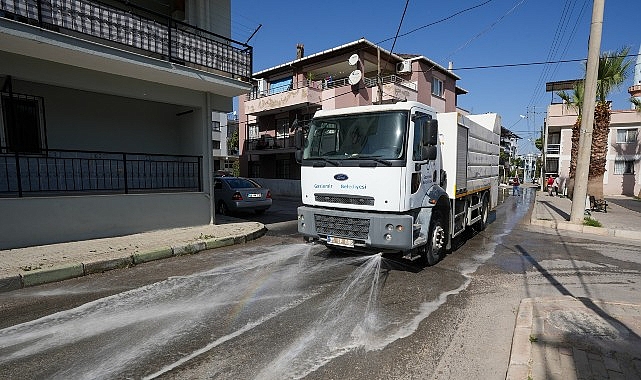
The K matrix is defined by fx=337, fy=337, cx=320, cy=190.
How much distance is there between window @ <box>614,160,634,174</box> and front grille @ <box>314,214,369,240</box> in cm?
3374

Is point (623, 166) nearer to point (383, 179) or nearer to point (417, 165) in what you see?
point (417, 165)

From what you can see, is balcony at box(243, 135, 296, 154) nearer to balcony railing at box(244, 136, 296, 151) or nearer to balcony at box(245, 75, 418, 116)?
balcony railing at box(244, 136, 296, 151)

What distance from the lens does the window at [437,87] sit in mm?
27172

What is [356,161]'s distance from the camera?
19.0 feet

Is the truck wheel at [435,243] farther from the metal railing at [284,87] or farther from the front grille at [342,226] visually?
the metal railing at [284,87]

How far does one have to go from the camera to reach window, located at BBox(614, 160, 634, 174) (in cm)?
2819

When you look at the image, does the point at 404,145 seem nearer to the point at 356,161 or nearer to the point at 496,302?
the point at 356,161

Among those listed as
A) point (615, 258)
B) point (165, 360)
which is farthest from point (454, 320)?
point (615, 258)

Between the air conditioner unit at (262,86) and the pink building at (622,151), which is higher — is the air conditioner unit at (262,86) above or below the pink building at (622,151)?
above

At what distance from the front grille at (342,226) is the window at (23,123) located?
733 centimetres

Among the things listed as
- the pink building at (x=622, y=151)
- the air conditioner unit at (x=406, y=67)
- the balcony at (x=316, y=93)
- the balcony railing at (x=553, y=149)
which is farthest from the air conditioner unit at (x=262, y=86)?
the balcony railing at (x=553, y=149)

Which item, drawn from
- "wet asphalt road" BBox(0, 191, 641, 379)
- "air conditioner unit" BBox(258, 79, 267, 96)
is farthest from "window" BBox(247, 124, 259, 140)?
"wet asphalt road" BBox(0, 191, 641, 379)

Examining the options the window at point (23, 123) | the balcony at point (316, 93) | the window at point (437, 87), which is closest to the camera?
the window at point (23, 123)

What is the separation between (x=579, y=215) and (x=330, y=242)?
9.68 meters
